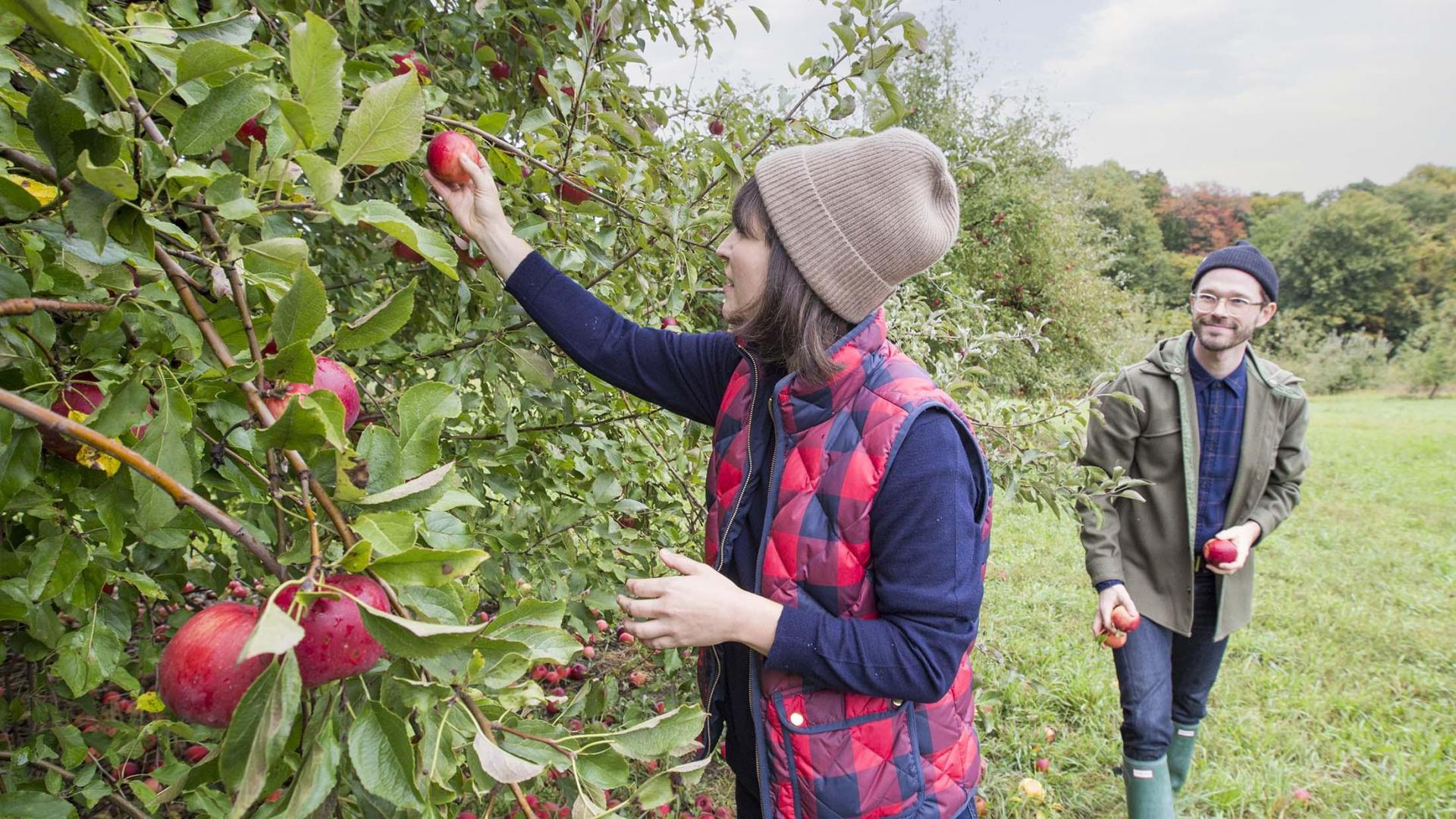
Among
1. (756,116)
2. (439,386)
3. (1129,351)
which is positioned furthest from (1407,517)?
(439,386)

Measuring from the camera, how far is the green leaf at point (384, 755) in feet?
1.82

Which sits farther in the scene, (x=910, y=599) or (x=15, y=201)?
(x=910, y=599)

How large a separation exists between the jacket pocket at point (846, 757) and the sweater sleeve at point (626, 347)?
1.87 feet

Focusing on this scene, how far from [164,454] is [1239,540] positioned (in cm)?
234

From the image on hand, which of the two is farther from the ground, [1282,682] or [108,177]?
[108,177]

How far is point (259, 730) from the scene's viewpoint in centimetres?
49

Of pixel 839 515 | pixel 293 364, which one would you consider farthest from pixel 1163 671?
pixel 293 364

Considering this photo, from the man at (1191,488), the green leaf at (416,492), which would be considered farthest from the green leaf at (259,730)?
the man at (1191,488)

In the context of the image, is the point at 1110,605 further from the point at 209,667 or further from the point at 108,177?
the point at 108,177

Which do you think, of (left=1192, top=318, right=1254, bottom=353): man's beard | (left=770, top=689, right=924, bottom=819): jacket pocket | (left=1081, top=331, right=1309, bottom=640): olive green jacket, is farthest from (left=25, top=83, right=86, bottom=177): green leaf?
(left=1192, top=318, right=1254, bottom=353): man's beard

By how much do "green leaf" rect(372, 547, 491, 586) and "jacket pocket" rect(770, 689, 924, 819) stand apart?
74 cm

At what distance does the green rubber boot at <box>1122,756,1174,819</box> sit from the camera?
85.2 inches

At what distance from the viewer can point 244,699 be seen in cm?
49

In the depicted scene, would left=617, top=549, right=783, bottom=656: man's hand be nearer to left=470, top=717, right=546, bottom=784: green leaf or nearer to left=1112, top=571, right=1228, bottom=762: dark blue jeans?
left=470, top=717, right=546, bottom=784: green leaf
